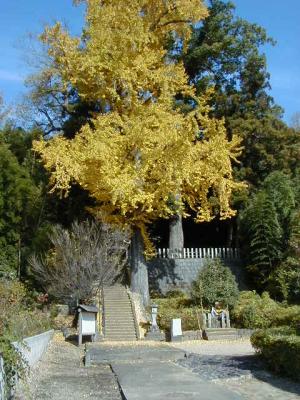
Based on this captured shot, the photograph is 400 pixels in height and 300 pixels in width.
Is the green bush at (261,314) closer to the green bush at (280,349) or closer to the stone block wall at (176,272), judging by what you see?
the stone block wall at (176,272)

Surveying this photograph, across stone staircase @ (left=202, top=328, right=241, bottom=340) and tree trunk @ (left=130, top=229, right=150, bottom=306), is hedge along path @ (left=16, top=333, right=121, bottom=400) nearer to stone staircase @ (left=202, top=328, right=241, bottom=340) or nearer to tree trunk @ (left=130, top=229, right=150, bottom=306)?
stone staircase @ (left=202, top=328, right=241, bottom=340)

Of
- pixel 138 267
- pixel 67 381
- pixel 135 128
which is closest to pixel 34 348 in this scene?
pixel 67 381

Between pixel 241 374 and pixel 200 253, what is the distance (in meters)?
17.7

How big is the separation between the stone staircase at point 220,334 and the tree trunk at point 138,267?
180 inches

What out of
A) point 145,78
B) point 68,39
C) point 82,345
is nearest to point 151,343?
point 82,345

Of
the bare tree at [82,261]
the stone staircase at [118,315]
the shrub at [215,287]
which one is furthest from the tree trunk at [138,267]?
the shrub at [215,287]

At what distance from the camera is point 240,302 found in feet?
71.2

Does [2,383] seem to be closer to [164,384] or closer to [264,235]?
[164,384]

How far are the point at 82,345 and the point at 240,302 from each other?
715cm

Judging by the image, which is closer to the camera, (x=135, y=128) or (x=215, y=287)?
(x=135, y=128)

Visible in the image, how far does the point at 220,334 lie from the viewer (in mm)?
19141

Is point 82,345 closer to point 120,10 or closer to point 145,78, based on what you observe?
point 145,78

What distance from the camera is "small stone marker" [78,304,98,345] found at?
57.4 ft

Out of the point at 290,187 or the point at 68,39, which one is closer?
the point at 68,39
